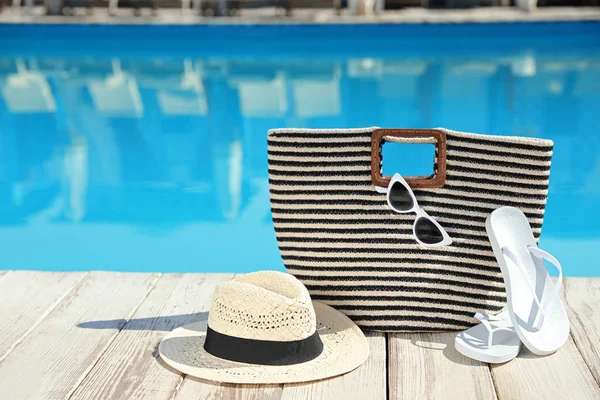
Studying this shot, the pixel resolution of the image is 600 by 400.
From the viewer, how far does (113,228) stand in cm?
373

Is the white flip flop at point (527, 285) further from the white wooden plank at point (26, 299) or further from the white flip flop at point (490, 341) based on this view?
the white wooden plank at point (26, 299)

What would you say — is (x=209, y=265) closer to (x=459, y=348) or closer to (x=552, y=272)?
(x=552, y=272)

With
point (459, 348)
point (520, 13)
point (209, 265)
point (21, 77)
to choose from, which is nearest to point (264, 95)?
point (21, 77)

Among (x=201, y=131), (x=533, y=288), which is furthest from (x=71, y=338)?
(x=201, y=131)

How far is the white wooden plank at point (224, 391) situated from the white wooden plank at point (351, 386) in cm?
3

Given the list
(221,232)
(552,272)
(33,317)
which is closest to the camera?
(33,317)

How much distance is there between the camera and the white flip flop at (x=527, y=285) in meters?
1.62

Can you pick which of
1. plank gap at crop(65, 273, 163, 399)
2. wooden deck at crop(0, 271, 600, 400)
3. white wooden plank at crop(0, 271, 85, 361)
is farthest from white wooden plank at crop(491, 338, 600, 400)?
white wooden plank at crop(0, 271, 85, 361)

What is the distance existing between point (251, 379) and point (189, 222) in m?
2.36

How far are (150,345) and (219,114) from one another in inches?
166

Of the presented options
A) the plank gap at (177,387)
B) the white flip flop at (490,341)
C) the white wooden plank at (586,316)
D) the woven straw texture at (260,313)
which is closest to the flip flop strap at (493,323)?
the white flip flop at (490,341)

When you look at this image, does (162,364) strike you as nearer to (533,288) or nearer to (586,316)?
(533,288)

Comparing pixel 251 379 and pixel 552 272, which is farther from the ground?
pixel 251 379

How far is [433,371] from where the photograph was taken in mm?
1560
